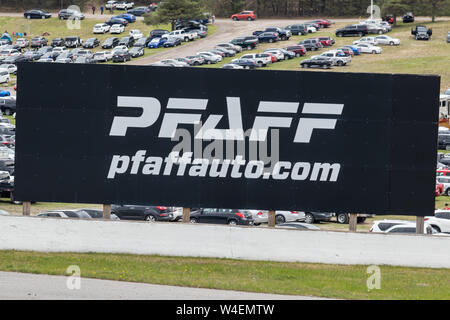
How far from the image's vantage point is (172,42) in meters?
90.8

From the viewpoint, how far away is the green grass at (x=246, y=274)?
55.2 ft

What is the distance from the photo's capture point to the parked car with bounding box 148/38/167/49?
90.4 metres

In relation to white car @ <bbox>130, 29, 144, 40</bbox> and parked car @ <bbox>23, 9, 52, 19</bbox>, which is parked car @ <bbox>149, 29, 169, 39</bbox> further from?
parked car @ <bbox>23, 9, 52, 19</bbox>

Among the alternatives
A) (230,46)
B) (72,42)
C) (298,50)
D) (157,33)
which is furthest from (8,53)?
(298,50)

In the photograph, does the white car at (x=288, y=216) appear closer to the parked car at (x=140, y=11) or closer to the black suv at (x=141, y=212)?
the black suv at (x=141, y=212)

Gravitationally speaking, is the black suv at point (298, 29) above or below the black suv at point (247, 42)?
above

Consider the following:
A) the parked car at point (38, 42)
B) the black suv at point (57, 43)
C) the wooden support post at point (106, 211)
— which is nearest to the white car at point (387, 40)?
the black suv at point (57, 43)

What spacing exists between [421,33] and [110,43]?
113 ft

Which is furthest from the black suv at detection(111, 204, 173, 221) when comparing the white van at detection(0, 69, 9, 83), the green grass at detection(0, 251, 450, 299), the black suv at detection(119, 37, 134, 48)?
the black suv at detection(119, 37, 134, 48)

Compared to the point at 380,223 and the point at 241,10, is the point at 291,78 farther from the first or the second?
the point at 241,10

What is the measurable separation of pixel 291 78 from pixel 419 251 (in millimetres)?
5137

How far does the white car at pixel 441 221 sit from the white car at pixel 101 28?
2872 inches

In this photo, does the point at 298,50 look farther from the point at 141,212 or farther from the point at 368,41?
the point at 141,212
